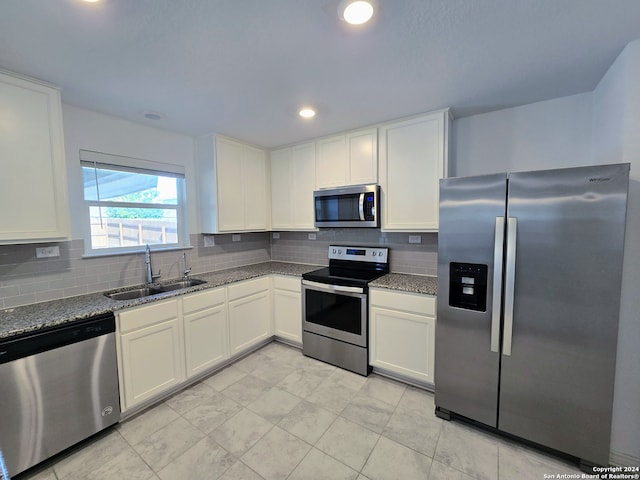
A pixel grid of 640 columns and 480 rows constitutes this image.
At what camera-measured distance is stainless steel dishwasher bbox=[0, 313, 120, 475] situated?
4.95 feet

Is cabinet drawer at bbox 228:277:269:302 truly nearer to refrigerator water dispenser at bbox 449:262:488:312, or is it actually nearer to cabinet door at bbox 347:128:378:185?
cabinet door at bbox 347:128:378:185

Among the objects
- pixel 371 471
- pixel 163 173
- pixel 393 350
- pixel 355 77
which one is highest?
pixel 355 77

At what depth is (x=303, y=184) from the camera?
10.6 feet

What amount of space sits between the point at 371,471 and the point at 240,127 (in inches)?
117

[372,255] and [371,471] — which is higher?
[372,255]

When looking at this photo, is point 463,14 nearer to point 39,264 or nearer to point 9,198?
point 9,198

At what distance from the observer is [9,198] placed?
168cm

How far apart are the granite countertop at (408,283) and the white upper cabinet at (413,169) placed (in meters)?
0.49

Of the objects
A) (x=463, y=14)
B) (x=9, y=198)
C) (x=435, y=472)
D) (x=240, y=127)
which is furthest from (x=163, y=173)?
(x=435, y=472)

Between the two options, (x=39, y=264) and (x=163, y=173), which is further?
(x=163, y=173)

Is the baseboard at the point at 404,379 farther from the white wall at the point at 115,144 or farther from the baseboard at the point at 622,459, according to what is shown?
the white wall at the point at 115,144

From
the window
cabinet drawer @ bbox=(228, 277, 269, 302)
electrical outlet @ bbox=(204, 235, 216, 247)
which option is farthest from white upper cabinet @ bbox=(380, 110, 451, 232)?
the window

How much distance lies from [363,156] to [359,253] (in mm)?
1085

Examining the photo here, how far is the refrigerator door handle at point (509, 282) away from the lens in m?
1.68
